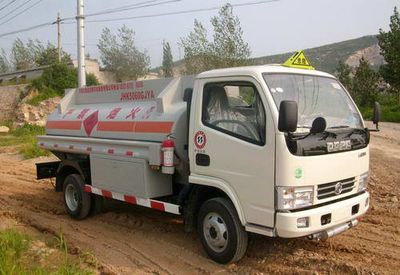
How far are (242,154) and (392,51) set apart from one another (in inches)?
1056

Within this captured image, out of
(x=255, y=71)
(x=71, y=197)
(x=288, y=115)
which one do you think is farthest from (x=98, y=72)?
(x=288, y=115)

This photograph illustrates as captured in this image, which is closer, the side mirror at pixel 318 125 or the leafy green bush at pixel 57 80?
the side mirror at pixel 318 125

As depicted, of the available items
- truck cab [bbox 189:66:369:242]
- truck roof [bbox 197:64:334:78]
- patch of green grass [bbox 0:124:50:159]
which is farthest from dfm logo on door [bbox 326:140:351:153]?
patch of green grass [bbox 0:124:50:159]

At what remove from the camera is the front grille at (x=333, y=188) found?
506 centimetres

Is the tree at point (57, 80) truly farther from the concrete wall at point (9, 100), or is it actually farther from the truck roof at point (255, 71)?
the truck roof at point (255, 71)

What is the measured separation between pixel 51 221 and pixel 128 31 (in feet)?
116

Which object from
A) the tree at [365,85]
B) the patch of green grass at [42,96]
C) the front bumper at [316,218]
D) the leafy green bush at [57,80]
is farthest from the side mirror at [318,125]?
the patch of green grass at [42,96]

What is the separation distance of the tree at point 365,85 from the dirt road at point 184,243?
25653 millimetres

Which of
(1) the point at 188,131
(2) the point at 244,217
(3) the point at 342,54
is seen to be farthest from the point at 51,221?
(3) the point at 342,54

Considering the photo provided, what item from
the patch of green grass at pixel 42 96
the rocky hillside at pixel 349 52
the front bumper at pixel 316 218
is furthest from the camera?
the rocky hillside at pixel 349 52

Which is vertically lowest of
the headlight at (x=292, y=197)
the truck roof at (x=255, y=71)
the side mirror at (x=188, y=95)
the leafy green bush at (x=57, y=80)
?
the headlight at (x=292, y=197)

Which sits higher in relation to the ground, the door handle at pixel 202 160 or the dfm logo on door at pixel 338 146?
the dfm logo on door at pixel 338 146

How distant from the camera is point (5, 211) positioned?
27.9ft

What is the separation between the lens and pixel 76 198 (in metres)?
8.09
